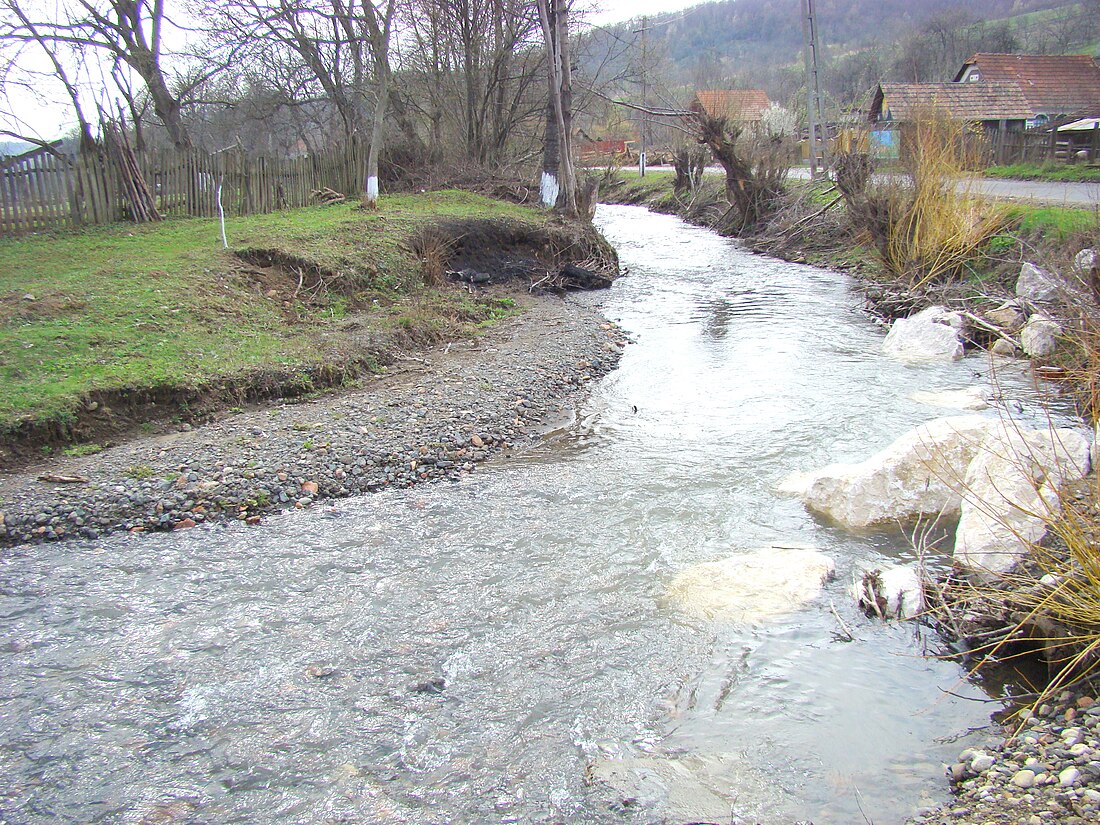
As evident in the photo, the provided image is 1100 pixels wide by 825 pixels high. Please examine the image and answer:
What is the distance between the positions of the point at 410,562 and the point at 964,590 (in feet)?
11.6

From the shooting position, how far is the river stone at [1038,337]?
31.3ft

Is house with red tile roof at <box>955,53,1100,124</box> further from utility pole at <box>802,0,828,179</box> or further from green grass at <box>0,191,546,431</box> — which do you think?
green grass at <box>0,191,546,431</box>

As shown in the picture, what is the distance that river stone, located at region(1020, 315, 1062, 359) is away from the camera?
955 centimetres

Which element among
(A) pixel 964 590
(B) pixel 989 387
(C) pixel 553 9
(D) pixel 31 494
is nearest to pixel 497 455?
(D) pixel 31 494

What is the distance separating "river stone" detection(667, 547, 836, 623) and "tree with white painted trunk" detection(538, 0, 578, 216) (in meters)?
14.5

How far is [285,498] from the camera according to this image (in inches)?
256

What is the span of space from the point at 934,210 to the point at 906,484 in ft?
29.0

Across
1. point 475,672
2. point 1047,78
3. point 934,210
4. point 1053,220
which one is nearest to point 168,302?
point 475,672

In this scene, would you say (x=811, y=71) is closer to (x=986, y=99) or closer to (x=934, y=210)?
(x=934, y=210)

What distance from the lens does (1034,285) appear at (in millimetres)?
10984

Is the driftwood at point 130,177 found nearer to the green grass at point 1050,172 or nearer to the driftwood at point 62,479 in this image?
the driftwood at point 62,479

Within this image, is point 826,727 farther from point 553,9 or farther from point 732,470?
point 553,9

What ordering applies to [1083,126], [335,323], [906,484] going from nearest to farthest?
[906,484], [335,323], [1083,126]

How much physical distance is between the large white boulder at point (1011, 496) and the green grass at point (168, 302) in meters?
6.87
